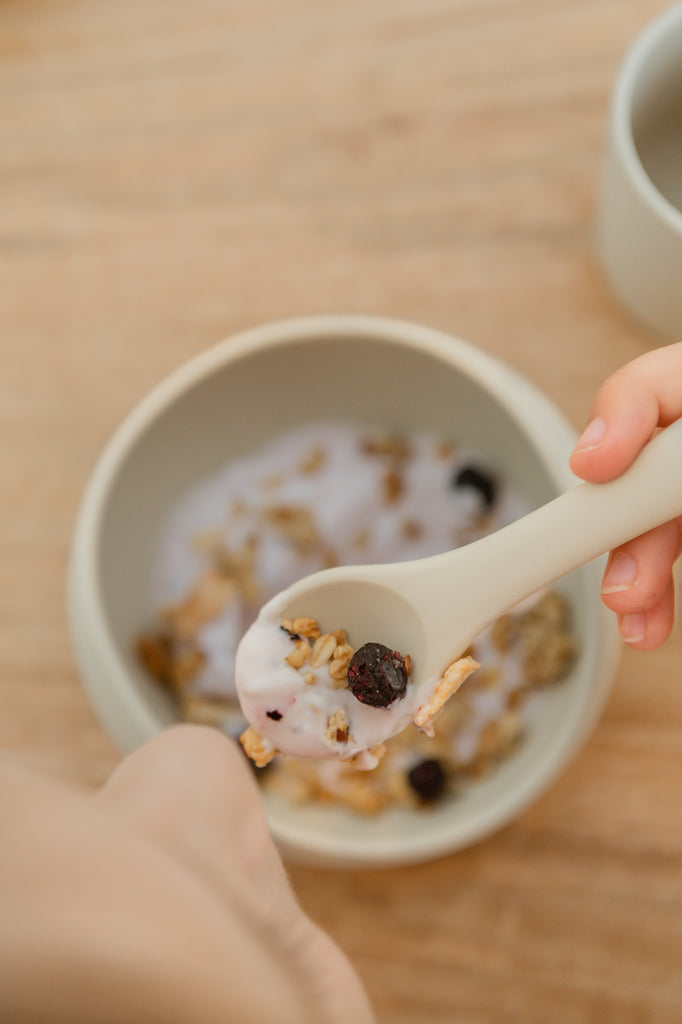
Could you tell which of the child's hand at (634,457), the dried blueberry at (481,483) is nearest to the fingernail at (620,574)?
the child's hand at (634,457)

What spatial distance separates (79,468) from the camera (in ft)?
1.78

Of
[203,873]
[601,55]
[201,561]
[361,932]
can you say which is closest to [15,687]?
[201,561]

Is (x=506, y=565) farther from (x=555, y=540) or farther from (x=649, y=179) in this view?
(x=649, y=179)

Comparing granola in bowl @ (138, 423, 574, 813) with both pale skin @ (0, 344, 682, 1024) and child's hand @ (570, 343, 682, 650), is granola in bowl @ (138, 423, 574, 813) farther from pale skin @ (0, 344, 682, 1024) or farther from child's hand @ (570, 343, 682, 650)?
pale skin @ (0, 344, 682, 1024)

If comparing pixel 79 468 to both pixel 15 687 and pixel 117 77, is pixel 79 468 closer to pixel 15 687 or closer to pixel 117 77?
pixel 15 687

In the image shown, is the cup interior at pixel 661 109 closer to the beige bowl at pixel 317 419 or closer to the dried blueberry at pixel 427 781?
the beige bowl at pixel 317 419

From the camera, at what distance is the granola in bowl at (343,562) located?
0.45 m

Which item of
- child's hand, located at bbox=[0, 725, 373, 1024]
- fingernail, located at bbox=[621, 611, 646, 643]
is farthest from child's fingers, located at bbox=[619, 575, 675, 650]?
child's hand, located at bbox=[0, 725, 373, 1024]

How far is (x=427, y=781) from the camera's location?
1.43 feet

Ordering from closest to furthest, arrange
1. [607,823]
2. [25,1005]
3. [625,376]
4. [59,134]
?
[25,1005]
[625,376]
[607,823]
[59,134]

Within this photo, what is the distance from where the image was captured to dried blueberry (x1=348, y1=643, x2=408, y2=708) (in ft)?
0.99

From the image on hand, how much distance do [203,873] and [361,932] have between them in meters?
0.28

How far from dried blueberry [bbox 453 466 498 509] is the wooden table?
0.07 metres

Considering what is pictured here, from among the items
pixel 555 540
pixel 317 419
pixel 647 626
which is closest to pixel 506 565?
pixel 555 540
